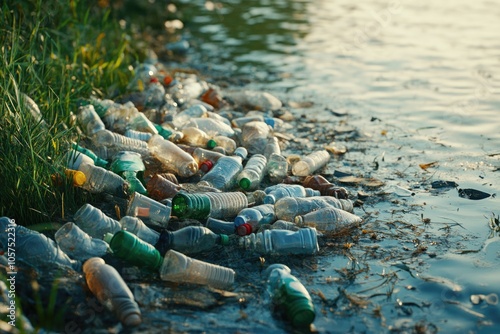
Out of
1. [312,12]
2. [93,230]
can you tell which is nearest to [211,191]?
[93,230]

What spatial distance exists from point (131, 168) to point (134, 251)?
1160 millimetres

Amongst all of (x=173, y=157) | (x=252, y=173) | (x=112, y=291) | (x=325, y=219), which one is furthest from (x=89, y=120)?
(x=112, y=291)

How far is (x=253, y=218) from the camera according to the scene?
13.3 ft

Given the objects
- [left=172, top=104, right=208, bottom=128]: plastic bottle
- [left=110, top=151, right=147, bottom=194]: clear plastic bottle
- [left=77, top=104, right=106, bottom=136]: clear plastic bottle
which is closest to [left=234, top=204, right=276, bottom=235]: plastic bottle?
[left=110, top=151, right=147, bottom=194]: clear plastic bottle

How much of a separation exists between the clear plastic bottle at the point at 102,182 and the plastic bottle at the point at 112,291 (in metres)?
1.00

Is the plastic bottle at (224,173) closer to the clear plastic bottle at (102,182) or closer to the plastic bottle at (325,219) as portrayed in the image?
the clear plastic bottle at (102,182)

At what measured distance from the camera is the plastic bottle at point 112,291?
9.89 feet

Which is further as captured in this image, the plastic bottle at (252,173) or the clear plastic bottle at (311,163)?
the clear plastic bottle at (311,163)

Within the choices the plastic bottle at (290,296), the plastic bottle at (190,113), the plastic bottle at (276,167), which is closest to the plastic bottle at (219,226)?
the plastic bottle at (290,296)

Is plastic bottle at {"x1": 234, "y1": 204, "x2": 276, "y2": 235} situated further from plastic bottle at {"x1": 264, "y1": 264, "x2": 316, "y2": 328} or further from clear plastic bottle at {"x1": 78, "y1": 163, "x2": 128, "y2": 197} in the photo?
clear plastic bottle at {"x1": 78, "y1": 163, "x2": 128, "y2": 197}

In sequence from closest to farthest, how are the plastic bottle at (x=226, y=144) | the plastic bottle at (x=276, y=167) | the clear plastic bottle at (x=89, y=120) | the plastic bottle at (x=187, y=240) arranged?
the plastic bottle at (x=187, y=240) < the plastic bottle at (x=276, y=167) < the clear plastic bottle at (x=89, y=120) < the plastic bottle at (x=226, y=144)

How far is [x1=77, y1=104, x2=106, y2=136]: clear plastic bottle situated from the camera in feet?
17.3

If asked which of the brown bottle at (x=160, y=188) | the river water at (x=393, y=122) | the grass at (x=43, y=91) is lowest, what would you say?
the river water at (x=393, y=122)

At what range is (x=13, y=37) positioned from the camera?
15.5 ft
